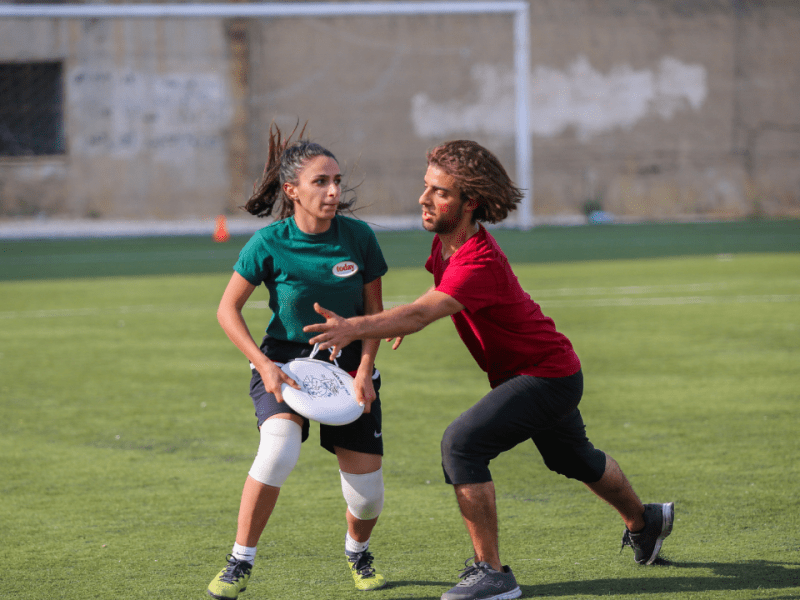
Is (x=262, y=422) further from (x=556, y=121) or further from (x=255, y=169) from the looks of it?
(x=556, y=121)

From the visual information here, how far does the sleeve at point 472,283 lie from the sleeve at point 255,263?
637 mm

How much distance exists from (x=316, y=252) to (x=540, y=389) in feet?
3.08

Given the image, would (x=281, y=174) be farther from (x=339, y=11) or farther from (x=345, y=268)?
(x=339, y=11)

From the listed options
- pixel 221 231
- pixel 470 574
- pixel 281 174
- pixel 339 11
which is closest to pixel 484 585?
pixel 470 574

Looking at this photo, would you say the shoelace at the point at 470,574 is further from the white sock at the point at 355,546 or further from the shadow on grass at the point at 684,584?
A: the white sock at the point at 355,546

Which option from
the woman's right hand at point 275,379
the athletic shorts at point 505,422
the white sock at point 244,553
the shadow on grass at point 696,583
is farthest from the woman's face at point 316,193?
the shadow on grass at point 696,583

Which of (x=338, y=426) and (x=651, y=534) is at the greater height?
(x=338, y=426)

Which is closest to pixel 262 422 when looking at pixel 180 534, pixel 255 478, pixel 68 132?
pixel 255 478

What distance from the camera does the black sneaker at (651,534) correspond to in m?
4.32

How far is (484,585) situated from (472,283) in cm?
103

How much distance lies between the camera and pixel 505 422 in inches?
158

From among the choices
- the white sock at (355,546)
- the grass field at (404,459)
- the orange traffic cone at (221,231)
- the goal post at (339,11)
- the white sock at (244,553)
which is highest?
the goal post at (339,11)

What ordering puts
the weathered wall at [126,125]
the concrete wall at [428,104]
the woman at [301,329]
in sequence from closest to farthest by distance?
the woman at [301,329] < the weathered wall at [126,125] < the concrete wall at [428,104]

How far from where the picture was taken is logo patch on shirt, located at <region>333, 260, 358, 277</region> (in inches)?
161
